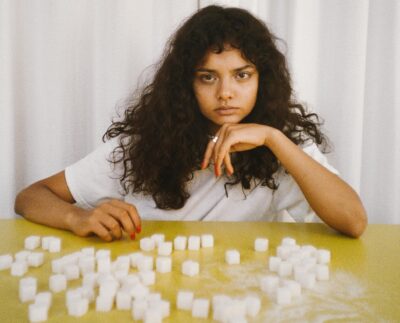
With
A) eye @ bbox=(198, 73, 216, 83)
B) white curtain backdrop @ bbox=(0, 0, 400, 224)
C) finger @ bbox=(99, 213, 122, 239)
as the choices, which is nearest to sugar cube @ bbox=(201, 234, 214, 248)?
finger @ bbox=(99, 213, 122, 239)

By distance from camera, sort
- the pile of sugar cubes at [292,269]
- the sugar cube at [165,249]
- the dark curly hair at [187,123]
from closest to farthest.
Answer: the pile of sugar cubes at [292,269] < the sugar cube at [165,249] < the dark curly hair at [187,123]

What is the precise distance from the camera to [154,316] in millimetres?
719

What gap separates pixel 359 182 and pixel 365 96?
0.36 metres

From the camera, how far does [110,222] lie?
116 cm

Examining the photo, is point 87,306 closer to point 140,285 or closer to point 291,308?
point 140,285

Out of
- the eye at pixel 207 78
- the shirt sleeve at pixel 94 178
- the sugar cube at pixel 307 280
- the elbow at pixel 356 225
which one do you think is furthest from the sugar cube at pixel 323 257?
the shirt sleeve at pixel 94 178

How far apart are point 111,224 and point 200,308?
0.47 metres

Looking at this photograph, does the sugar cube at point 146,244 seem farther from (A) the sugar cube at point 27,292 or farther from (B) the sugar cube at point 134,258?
(A) the sugar cube at point 27,292

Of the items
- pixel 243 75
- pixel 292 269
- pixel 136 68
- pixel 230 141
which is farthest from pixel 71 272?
pixel 136 68

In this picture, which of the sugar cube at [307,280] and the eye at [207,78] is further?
the eye at [207,78]

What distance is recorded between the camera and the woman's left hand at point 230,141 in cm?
126

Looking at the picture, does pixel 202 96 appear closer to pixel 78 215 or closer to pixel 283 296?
pixel 78 215

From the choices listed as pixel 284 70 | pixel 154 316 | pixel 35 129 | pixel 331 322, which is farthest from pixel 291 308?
pixel 35 129

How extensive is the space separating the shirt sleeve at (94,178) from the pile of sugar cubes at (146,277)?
0.45m
